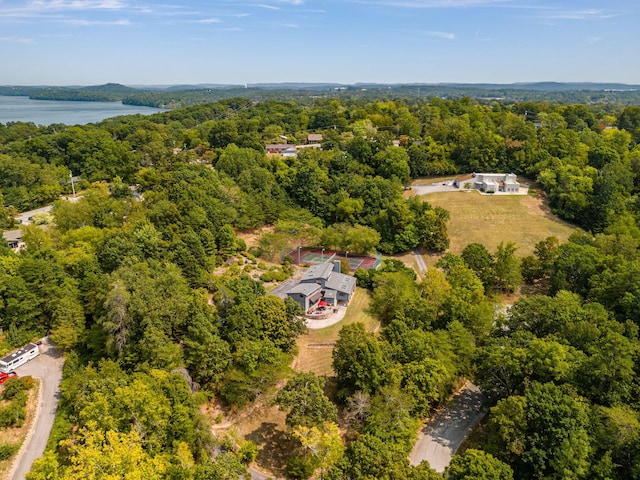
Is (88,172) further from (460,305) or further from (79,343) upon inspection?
(460,305)

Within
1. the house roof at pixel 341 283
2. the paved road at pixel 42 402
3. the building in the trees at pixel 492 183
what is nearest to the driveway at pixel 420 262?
the house roof at pixel 341 283

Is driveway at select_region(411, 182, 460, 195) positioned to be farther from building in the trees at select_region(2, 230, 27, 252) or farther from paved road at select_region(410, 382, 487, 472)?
building in the trees at select_region(2, 230, 27, 252)

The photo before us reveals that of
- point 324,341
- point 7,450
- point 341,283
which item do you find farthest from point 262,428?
point 341,283

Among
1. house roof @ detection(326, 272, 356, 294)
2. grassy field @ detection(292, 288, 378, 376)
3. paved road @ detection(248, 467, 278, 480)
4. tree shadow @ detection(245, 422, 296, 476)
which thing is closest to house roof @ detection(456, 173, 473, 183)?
house roof @ detection(326, 272, 356, 294)

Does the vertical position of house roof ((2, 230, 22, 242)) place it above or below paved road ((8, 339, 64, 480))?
above

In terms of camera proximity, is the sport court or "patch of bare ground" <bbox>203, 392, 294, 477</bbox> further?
the sport court

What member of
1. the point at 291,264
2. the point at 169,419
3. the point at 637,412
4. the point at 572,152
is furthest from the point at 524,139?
the point at 169,419

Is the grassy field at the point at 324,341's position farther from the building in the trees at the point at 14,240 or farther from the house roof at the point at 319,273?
the building in the trees at the point at 14,240
